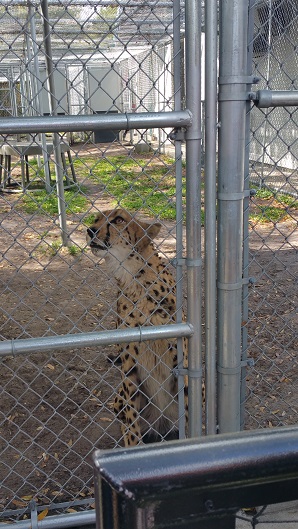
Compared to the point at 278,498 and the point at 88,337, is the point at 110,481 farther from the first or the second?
the point at 88,337

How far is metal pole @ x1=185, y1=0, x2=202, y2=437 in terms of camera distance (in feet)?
6.33

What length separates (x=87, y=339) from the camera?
2051mm

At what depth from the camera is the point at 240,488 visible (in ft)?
2.37

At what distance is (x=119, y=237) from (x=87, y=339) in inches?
54.2

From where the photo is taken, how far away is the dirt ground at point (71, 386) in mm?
2824

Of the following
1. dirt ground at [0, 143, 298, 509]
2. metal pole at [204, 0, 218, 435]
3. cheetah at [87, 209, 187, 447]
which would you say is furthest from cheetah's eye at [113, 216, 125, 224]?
metal pole at [204, 0, 218, 435]

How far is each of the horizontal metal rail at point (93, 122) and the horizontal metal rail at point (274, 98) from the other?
10.1 inches

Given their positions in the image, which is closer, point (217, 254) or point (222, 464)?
point (222, 464)

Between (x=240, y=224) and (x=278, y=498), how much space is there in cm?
141

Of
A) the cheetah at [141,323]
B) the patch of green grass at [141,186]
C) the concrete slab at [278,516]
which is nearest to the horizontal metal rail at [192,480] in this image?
the concrete slab at [278,516]

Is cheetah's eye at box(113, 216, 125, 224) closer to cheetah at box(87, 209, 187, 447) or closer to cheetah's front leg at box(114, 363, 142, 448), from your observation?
cheetah at box(87, 209, 187, 447)

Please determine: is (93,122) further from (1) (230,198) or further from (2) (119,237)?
(2) (119,237)

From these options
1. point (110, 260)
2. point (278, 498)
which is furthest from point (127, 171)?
point (278, 498)

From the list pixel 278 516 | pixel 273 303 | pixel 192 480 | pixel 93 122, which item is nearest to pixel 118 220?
pixel 93 122
